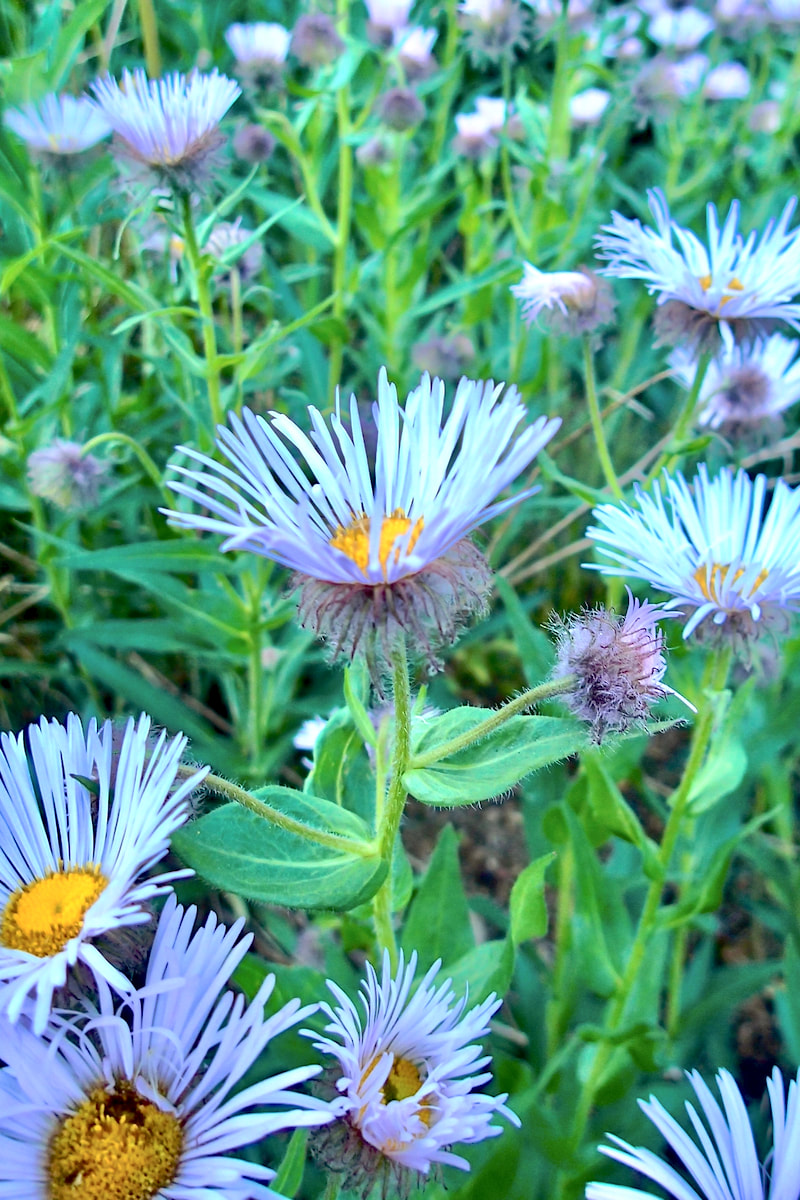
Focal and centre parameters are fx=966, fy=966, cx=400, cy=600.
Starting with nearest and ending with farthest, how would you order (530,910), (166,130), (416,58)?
(530,910), (166,130), (416,58)

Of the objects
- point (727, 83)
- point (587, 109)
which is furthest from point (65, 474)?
point (727, 83)

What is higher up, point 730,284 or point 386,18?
point 386,18

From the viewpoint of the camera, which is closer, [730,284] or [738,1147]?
[738,1147]

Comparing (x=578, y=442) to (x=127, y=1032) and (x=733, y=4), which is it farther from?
(x=127, y=1032)

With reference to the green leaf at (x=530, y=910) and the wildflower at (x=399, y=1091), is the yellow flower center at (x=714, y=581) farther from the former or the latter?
the wildflower at (x=399, y=1091)

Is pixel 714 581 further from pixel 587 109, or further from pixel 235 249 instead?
pixel 587 109

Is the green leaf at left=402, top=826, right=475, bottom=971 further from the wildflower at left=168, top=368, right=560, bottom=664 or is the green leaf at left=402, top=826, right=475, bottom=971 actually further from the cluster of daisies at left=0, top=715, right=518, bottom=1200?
the wildflower at left=168, top=368, right=560, bottom=664
